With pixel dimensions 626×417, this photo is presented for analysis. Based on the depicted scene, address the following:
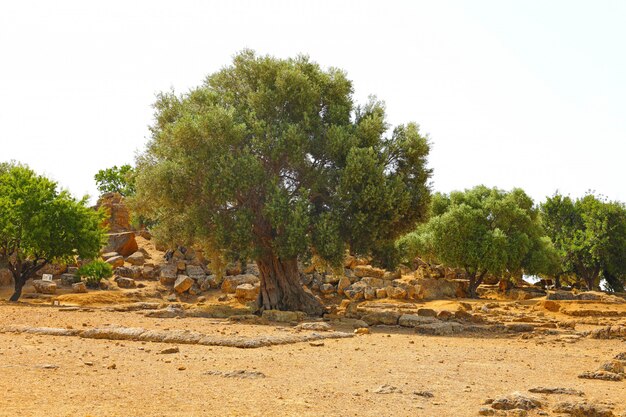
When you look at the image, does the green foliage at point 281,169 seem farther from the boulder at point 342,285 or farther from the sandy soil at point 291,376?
the boulder at point 342,285

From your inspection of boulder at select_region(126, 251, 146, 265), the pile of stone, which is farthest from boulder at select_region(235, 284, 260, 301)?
boulder at select_region(126, 251, 146, 265)

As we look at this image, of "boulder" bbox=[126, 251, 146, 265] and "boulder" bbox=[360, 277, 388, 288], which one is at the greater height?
"boulder" bbox=[126, 251, 146, 265]

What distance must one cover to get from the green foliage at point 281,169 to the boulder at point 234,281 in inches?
343

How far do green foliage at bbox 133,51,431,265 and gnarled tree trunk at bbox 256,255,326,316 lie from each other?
0.80 m

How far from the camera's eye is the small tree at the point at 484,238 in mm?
39656

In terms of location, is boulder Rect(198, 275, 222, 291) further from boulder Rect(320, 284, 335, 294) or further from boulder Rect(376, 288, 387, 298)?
boulder Rect(376, 288, 387, 298)

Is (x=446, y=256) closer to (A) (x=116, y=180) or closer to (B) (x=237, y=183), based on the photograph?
(B) (x=237, y=183)

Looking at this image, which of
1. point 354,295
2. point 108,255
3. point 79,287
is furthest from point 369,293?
point 108,255

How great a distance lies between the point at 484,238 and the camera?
39.9 meters

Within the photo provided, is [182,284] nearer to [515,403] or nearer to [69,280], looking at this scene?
[69,280]

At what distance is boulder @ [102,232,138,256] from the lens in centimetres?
4303

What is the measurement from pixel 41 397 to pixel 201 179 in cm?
1739

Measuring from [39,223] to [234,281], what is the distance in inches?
453

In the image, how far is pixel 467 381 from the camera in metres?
11.2
